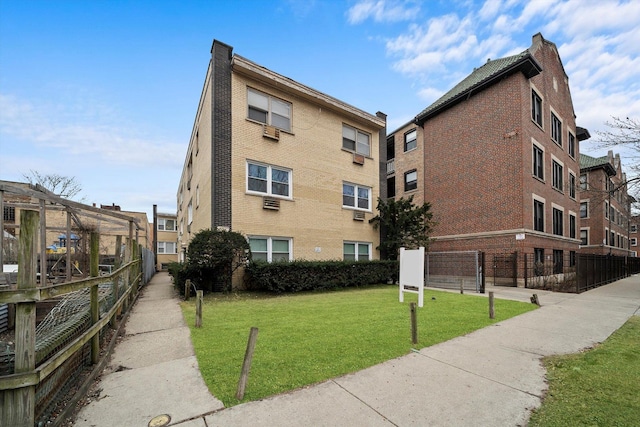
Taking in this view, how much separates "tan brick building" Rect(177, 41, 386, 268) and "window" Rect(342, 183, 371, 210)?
0.06 m

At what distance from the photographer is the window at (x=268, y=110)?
1361 cm

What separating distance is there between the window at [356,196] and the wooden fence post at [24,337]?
46.3 feet

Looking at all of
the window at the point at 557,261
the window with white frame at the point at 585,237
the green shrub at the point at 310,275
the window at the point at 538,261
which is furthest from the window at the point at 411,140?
the window with white frame at the point at 585,237

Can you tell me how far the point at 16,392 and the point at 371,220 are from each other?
15644 millimetres

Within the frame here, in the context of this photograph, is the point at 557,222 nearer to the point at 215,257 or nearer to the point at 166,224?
the point at 215,257

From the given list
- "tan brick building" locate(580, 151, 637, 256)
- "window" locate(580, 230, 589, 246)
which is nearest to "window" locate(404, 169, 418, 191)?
"tan brick building" locate(580, 151, 637, 256)

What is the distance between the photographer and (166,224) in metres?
36.5

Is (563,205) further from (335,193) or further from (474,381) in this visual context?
(474,381)

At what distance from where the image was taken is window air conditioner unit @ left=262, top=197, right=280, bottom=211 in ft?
43.6

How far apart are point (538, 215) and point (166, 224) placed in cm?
3697

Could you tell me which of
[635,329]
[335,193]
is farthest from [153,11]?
[635,329]

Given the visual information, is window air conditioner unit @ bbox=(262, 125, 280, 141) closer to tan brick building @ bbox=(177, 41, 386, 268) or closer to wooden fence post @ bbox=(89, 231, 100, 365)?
tan brick building @ bbox=(177, 41, 386, 268)

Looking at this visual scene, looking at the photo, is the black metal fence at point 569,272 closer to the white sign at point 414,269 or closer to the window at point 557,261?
the window at point 557,261

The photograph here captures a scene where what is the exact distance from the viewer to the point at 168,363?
462 cm
